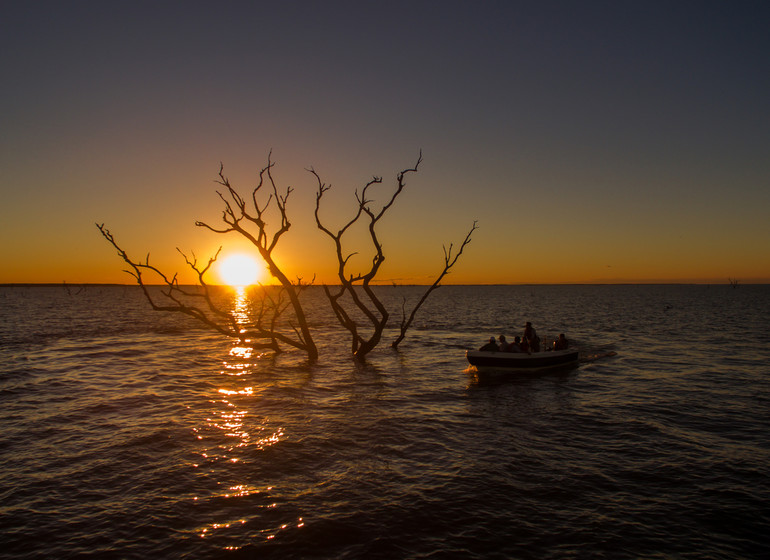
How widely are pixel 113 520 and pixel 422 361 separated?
21.8m

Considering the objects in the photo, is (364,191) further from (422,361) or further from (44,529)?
(44,529)

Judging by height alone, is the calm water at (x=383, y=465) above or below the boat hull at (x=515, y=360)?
below

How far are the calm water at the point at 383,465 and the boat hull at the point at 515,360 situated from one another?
1172 millimetres

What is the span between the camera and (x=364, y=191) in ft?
83.4

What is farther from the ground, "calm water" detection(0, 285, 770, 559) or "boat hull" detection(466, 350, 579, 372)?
"boat hull" detection(466, 350, 579, 372)

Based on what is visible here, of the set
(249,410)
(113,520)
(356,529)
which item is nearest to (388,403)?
(249,410)

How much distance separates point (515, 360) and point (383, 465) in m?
14.4

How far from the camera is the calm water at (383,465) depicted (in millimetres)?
8641

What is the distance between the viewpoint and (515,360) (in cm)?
2461

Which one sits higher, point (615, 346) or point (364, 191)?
point (364, 191)

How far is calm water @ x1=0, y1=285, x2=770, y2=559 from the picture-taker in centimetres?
864

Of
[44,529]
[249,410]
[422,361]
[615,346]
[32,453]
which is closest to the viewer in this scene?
[44,529]

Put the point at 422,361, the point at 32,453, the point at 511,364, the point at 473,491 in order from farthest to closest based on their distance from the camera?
the point at 422,361, the point at 511,364, the point at 32,453, the point at 473,491

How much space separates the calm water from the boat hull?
3.84 ft
